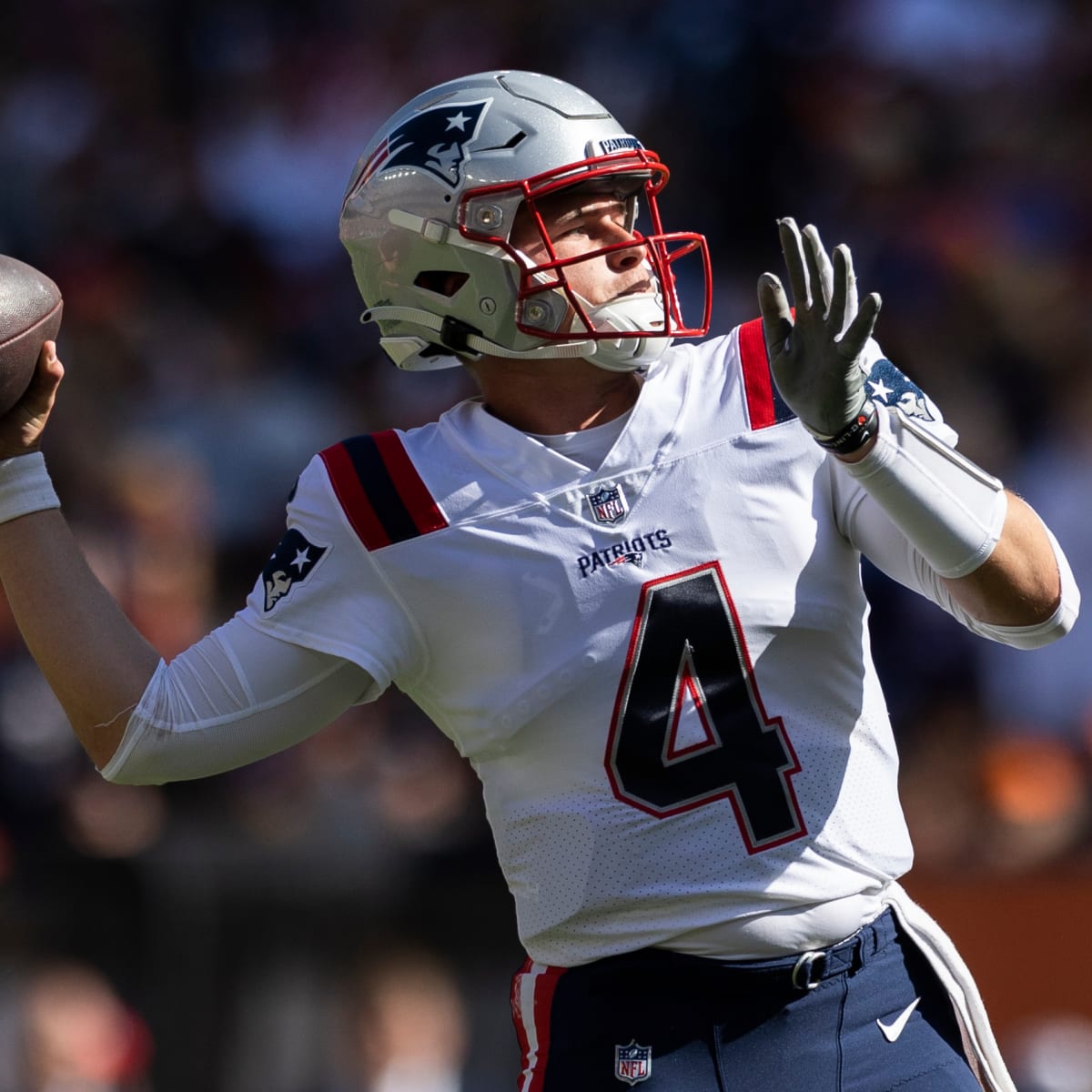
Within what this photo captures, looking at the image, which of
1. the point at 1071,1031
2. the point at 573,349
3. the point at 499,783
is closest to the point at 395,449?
the point at 573,349

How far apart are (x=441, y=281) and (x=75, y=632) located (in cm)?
72

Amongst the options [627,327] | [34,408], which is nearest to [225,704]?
[34,408]

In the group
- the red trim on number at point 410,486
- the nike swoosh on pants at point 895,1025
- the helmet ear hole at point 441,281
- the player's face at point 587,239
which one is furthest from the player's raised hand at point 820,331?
the nike swoosh on pants at point 895,1025

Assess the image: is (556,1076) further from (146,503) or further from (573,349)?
(146,503)

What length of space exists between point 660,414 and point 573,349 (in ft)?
0.48

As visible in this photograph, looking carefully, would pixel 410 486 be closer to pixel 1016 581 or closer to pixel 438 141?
pixel 438 141

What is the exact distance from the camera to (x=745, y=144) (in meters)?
6.00

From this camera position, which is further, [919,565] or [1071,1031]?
[1071,1031]

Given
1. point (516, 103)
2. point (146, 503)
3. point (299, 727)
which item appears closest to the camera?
point (299, 727)

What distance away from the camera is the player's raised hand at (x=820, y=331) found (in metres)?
1.92

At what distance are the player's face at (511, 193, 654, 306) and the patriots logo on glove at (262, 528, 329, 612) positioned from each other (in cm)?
50

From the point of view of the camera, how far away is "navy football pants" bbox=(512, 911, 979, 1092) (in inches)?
80.8

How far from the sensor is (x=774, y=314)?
1958mm

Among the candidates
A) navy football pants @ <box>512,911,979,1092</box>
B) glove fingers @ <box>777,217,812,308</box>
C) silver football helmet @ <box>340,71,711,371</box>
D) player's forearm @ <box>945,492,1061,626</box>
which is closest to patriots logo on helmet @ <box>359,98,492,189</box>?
silver football helmet @ <box>340,71,711,371</box>
